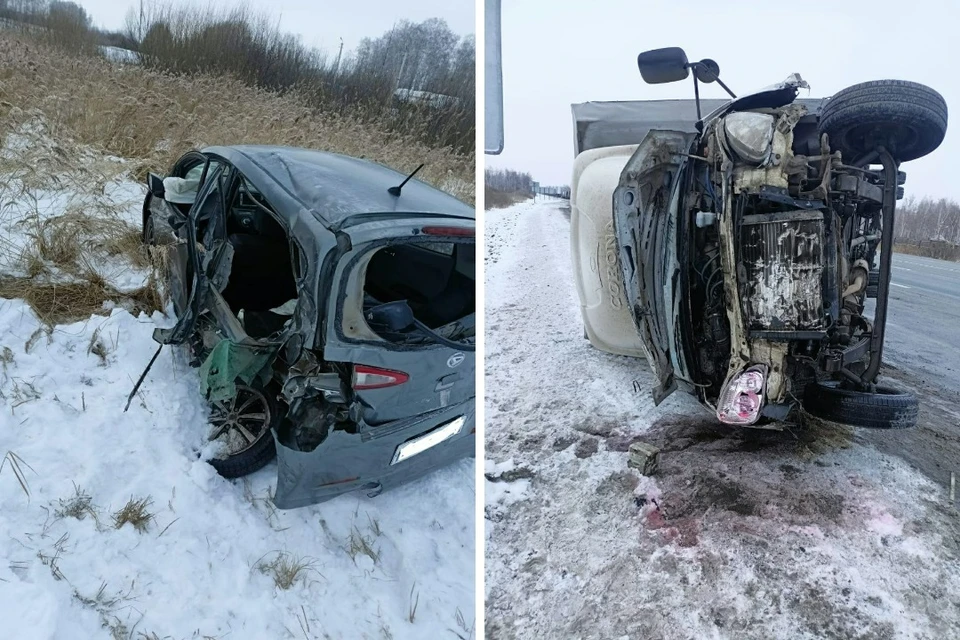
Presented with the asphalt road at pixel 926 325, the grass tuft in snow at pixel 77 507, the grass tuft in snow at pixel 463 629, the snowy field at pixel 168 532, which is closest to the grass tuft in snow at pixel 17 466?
the snowy field at pixel 168 532

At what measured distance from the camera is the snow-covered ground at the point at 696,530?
201cm

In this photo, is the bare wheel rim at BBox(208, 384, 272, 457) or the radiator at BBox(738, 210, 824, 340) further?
the bare wheel rim at BBox(208, 384, 272, 457)

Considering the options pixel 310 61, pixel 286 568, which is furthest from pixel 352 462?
pixel 310 61

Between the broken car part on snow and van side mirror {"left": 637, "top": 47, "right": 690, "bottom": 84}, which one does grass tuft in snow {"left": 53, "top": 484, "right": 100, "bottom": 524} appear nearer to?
the broken car part on snow

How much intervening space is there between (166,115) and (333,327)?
19.0 feet

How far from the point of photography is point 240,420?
10.0ft

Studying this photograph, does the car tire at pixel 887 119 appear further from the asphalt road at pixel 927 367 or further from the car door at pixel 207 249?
the car door at pixel 207 249

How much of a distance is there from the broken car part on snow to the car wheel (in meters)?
1.93

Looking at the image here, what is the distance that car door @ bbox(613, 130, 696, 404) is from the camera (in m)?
2.91

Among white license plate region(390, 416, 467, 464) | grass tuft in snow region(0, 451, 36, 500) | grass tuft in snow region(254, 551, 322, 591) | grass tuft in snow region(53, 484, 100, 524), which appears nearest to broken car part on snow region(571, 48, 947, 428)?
white license plate region(390, 416, 467, 464)

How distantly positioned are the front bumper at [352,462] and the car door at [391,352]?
0.06m

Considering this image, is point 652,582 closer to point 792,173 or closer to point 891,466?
point 891,466

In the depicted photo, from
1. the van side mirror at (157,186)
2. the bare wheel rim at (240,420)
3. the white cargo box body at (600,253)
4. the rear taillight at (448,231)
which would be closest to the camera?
the rear taillight at (448,231)

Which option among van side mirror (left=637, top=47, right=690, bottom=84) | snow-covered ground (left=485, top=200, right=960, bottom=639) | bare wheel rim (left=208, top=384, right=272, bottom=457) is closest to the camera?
snow-covered ground (left=485, top=200, right=960, bottom=639)
